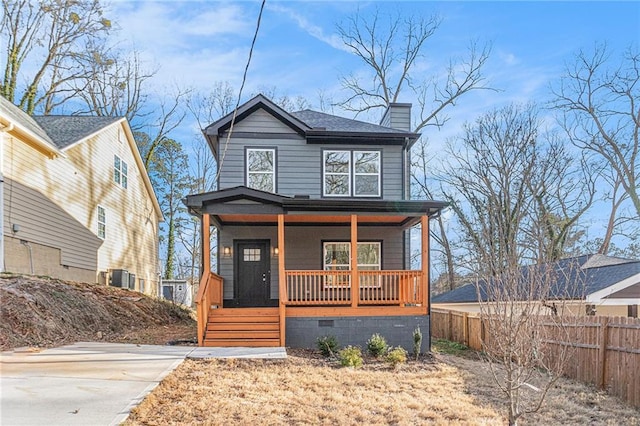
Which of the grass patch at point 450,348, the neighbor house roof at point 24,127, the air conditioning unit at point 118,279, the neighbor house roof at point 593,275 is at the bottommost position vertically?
the grass patch at point 450,348

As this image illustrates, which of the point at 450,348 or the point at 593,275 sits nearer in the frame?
the point at 450,348

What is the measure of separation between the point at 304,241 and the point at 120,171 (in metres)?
9.08

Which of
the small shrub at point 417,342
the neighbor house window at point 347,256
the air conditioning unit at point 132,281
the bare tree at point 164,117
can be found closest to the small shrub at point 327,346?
the small shrub at point 417,342

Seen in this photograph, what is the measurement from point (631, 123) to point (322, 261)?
1849 cm

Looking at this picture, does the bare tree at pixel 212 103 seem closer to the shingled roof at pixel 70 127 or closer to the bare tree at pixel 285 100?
the bare tree at pixel 285 100

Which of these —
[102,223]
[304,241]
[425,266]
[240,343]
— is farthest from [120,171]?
[425,266]

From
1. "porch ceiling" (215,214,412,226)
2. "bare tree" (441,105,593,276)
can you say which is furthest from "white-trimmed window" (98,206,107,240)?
"bare tree" (441,105,593,276)

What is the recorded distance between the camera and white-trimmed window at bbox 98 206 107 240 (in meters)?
16.5

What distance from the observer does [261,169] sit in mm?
13562

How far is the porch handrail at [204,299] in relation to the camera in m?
9.82

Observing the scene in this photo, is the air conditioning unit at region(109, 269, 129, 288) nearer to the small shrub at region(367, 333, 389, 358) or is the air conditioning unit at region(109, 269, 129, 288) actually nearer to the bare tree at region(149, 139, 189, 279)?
the small shrub at region(367, 333, 389, 358)

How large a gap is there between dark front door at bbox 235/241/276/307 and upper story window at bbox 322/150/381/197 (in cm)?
260

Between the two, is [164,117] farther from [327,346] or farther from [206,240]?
[327,346]

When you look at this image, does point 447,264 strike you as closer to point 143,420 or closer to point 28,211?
point 28,211
